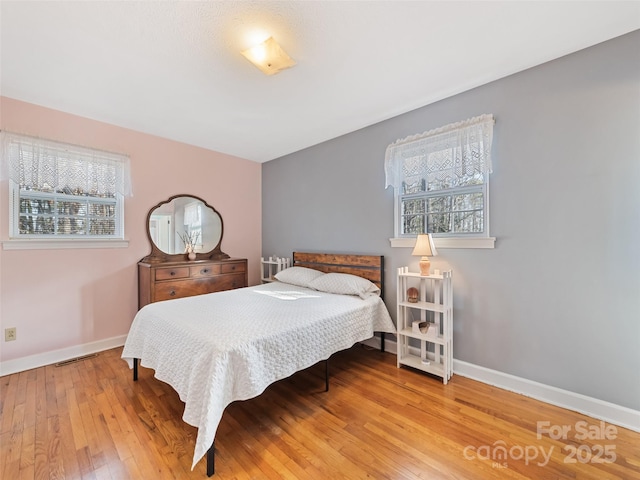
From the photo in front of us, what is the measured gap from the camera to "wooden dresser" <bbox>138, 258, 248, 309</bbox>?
2.80m

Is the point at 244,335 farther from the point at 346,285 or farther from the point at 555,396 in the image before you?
the point at 555,396

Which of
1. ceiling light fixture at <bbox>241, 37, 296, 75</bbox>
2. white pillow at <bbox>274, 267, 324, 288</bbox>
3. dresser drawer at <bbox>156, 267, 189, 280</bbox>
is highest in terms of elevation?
ceiling light fixture at <bbox>241, 37, 296, 75</bbox>

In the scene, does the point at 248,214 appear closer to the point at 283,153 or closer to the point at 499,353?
the point at 283,153

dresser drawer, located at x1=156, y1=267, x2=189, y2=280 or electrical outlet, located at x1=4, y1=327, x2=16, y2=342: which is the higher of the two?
dresser drawer, located at x1=156, y1=267, x2=189, y2=280

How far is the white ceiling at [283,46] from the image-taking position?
1472 mm

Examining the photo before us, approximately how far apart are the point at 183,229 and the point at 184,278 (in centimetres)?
75

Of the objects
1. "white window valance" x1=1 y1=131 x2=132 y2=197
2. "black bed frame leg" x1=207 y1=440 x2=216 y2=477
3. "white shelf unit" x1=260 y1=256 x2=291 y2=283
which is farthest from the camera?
"white shelf unit" x1=260 y1=256 x2=291 y2=283

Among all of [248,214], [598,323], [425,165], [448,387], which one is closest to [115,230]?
[248,214]

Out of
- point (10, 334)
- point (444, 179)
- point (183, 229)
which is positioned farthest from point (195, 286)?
point (444, 179)

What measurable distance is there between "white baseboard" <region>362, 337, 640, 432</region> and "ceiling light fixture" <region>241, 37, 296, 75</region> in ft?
8.82

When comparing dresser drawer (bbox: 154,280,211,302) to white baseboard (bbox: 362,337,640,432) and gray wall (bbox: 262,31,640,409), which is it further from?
white baseboard (bbox: 362,337,640,432)

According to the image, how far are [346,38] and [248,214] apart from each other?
2927mm

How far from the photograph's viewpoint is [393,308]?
2746 mm

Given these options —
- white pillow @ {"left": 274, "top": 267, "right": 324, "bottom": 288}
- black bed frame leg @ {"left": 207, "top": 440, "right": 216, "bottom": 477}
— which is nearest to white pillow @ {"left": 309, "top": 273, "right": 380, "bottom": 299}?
white pillow @ {"left": 274, "top": 267, "right": 324, "bottom": 288}
